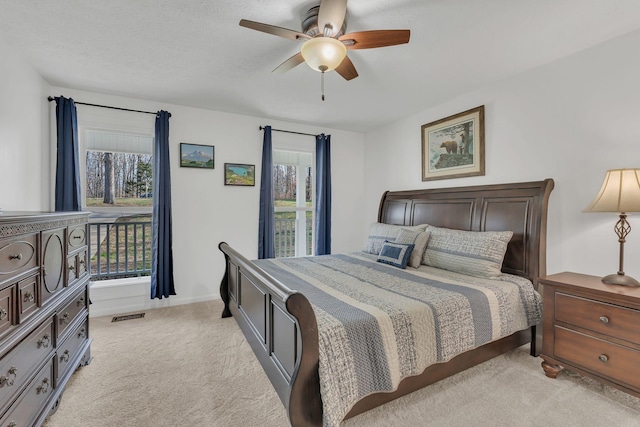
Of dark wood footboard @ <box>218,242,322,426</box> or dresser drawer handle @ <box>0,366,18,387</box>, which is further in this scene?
dark wood footboard @ <box>218,242,322,426</box>

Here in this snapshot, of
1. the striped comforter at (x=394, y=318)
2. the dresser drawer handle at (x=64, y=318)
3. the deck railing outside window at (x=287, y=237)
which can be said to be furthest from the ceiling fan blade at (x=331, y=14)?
the deck railing outside window at (x=287, y=237)

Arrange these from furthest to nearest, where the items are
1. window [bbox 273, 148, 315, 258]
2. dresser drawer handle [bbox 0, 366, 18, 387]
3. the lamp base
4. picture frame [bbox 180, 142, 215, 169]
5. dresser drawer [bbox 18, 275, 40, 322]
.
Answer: window [bbox 273, 148, 315, 258] < picture frame [bbox 180, 142, 215, 169] < the lamp base < dresser drawer [bbox 18, 275, 40, 322] < dresser drawer handle [bbox 0, 366, 18, 387]

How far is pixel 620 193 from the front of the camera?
1938 mm

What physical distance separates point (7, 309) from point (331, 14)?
2.20 meters

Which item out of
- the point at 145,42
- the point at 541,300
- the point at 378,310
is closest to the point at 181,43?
the point at 145,42

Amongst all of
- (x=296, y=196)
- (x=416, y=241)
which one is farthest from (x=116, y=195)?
(x=416, y=241)

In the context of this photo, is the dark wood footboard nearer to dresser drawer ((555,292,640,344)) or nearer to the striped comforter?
the striped comforter

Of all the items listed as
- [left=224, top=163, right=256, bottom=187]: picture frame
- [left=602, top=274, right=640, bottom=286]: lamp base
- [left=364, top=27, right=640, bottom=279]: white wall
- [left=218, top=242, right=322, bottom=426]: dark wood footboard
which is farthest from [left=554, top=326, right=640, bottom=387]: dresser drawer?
[left=224, top=163, right=256, bottom=187]: picture frame

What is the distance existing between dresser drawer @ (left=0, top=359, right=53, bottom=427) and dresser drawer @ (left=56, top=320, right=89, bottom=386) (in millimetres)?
117

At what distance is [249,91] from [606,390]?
13.2 feet

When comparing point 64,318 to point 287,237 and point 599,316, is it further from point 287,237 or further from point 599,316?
point 599,316

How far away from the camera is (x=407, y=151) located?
415cm

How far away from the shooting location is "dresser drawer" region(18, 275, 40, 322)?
4.50ft

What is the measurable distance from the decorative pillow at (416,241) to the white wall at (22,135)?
3.54 meters
